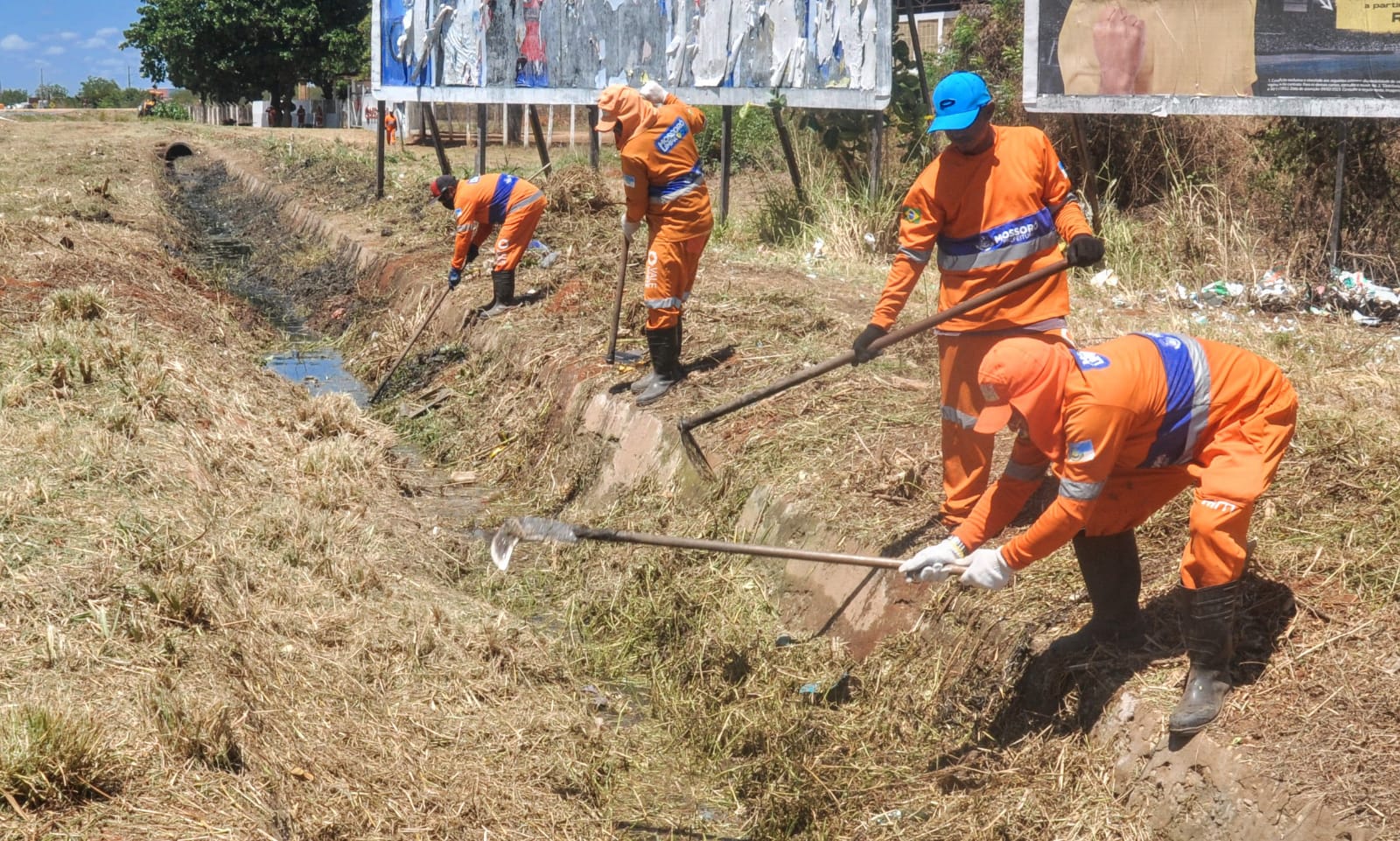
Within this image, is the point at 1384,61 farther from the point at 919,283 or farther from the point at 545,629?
the point at 545,629

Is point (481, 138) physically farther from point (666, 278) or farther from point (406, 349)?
point (666, 278)

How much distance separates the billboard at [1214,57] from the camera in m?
9.19

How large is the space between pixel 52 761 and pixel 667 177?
5.09 metres

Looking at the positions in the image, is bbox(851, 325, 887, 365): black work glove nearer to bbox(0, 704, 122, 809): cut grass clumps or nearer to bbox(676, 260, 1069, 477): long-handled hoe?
bbox(676, 260, 1069, 477): long-handled hoe

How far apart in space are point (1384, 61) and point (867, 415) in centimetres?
522

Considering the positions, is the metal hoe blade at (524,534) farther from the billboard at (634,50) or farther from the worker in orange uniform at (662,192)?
the billboard at (634,50)

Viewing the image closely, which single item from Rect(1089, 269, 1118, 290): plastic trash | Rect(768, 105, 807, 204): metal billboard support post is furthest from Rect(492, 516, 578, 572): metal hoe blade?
Rect(768, 105, 807, 204): metal billboard support post

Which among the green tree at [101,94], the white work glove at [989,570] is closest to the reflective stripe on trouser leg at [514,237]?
the white work glove at [989,570]

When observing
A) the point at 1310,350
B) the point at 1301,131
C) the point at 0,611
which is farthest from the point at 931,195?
the point at 1301,131

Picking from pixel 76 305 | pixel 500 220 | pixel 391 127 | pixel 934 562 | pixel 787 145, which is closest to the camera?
pixel 934 562

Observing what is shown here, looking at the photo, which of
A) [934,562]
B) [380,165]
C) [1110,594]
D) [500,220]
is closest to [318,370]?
[500,220]

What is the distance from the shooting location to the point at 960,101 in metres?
5.12

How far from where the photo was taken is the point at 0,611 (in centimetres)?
493

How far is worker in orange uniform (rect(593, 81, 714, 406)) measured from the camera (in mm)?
7863
